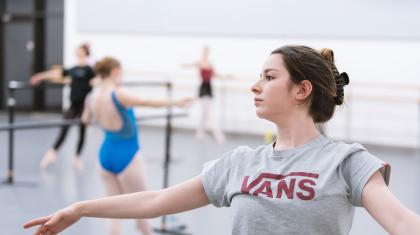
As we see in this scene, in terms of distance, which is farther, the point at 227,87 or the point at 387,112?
the point at 227,87

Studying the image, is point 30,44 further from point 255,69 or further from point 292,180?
point 292,180

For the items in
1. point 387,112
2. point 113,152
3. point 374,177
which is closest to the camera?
point 374,177

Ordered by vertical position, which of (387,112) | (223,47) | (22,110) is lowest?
(22,110)

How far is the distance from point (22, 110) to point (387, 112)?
874 cm

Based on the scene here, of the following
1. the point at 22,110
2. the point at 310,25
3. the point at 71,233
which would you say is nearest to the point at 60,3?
the point at 22,110

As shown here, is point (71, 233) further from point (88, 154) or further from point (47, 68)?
point (47, 68)

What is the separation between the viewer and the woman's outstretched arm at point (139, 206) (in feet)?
5.72

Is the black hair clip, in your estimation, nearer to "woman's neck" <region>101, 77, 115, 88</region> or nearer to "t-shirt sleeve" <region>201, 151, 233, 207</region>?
"t-shirt sleeve" <region>201, 151, 233, 207</region>

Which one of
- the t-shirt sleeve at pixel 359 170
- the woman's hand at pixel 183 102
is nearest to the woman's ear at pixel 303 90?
the t-shirt sleeve at pixel 359 170

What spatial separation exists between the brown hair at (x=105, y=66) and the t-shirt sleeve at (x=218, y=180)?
327cm

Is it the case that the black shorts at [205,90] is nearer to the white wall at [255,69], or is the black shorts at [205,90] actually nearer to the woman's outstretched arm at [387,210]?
the white wall at [255,69]

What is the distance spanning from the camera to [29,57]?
602 inches

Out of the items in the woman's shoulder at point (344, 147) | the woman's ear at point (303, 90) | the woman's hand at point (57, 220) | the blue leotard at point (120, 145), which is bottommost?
the blue leotard at point (120, 145)

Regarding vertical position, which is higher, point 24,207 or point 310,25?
point 310,25
